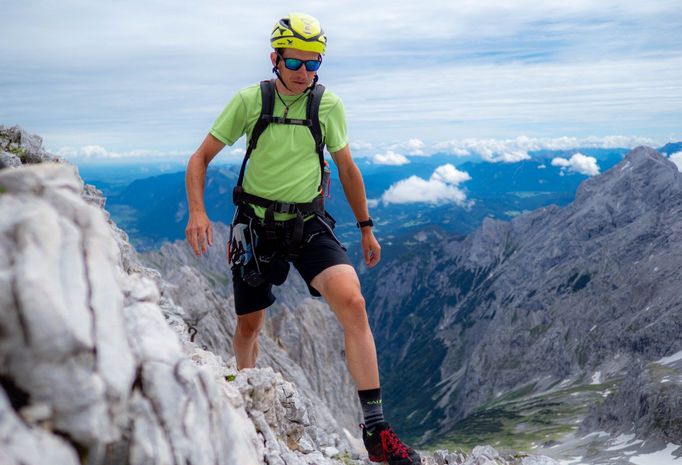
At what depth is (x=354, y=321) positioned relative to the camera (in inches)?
391

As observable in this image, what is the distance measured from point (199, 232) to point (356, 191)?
10.8 ft

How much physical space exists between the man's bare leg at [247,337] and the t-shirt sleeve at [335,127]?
368 cm

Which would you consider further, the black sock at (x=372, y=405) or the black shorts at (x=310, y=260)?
the black shorts at (x=310, y=260)

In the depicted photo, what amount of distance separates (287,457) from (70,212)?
5593 millimetres

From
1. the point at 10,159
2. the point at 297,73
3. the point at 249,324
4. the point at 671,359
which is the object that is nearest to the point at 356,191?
the point at 297,73

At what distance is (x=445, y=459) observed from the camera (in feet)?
50.1

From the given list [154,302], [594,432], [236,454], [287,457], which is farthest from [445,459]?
[594,432]

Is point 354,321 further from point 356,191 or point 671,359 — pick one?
point 671,359


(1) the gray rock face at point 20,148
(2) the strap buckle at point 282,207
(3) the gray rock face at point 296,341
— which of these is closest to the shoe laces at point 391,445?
(2) the strap buckle at point 282,207

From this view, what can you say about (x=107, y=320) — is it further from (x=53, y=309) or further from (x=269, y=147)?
(x=269, y=147)

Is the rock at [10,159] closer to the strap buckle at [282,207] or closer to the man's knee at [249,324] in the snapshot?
the man's knee at [249,324]

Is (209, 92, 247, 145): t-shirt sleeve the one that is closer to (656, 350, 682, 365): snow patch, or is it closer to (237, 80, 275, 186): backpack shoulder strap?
(237, 80, 275, 186): backpack shoulder strap

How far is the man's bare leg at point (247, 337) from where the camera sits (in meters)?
12.0

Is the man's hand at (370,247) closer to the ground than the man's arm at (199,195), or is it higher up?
closer to the ground
